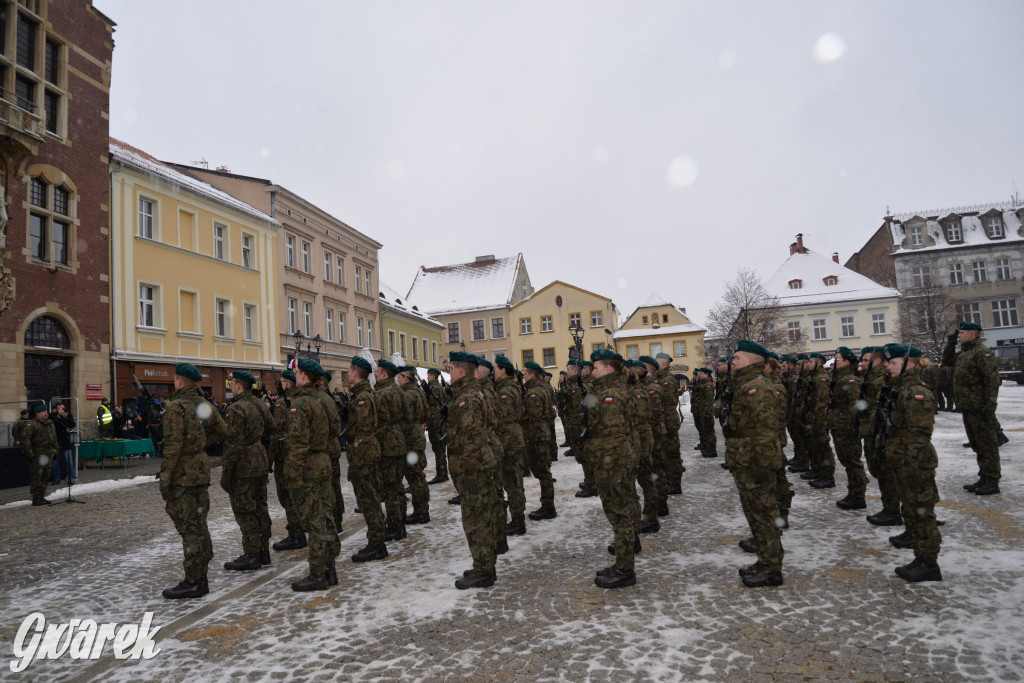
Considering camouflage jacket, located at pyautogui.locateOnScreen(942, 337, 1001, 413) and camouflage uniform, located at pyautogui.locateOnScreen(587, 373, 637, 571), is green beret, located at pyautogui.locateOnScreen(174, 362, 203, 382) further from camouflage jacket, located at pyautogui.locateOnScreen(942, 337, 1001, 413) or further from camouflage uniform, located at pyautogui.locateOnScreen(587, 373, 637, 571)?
camouflage jacket, located at pyautogui.locateOnScreen(942, 337, 1001, 413)

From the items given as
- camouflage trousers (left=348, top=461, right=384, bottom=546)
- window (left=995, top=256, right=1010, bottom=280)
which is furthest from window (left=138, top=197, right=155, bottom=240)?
window (left=995, top=256, right=1010, bottom=280)

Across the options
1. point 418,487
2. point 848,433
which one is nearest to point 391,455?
point 418,487

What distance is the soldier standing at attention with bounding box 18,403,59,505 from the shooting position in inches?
429

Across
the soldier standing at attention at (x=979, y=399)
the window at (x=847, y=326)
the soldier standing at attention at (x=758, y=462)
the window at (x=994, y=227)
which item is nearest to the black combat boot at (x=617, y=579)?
the soldier standing at attention at (x=758, y=462)

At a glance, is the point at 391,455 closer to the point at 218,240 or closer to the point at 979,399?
the point at 979,399

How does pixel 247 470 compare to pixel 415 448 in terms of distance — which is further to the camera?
pixel 415 448

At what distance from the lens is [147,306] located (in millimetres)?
20984

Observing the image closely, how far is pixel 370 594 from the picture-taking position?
529 cm

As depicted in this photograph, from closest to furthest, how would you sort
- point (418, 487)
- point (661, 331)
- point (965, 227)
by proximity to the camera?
point (418, 487)
point (965, 227)
point (661, 331)

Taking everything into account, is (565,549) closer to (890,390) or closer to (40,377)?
(890,390)

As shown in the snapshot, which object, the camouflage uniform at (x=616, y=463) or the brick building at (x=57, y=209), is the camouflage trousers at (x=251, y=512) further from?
the brick building at (x=57, y=209)

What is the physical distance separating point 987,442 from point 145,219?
2309 centimetres

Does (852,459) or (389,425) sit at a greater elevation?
(389,425)

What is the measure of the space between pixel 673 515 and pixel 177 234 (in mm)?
20788
